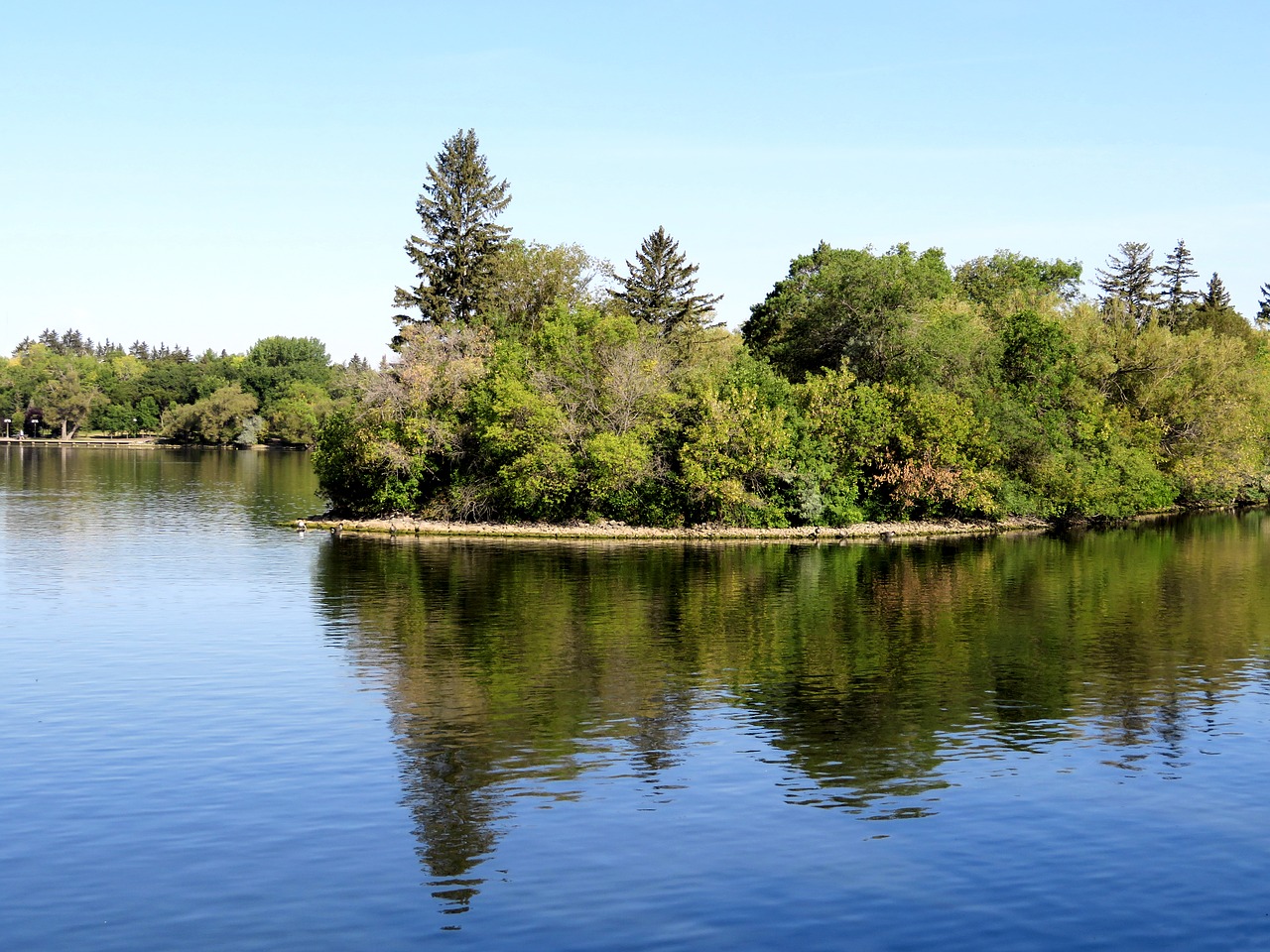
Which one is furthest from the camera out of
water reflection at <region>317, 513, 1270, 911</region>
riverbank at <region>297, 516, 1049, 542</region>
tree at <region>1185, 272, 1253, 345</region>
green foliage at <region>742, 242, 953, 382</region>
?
tree at <region>1185, 272, 1253, 345</region>

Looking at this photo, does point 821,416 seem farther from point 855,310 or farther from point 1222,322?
point 1222,322

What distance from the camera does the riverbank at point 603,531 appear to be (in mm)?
74938

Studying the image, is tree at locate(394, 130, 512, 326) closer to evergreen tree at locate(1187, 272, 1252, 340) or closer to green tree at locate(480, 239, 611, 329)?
green tree at locate(480, 239, 611, 329)

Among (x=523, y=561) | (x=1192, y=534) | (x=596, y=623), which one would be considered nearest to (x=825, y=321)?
(x=1192, y=534)

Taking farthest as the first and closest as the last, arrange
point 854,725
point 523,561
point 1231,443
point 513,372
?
1. point 1231,443
2. point 513,372
3. point 523,561
4. point 854,725

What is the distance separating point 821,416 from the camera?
268ft

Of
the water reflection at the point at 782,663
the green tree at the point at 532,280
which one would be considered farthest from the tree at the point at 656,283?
the water reflection at the point at 782,663

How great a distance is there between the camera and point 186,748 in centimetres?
2675

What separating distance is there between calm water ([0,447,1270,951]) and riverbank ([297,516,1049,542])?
2100 centimetres

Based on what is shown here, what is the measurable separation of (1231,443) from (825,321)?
3608cm

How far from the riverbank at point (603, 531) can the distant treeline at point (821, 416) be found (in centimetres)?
156

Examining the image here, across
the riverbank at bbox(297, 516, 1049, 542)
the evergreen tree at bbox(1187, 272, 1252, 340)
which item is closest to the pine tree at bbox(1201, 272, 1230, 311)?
the evergreen tree at bbox(1187, 272, 1252, 340)

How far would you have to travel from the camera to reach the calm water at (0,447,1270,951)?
18.6 meters

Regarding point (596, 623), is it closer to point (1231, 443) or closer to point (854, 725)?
point (854, 725)
